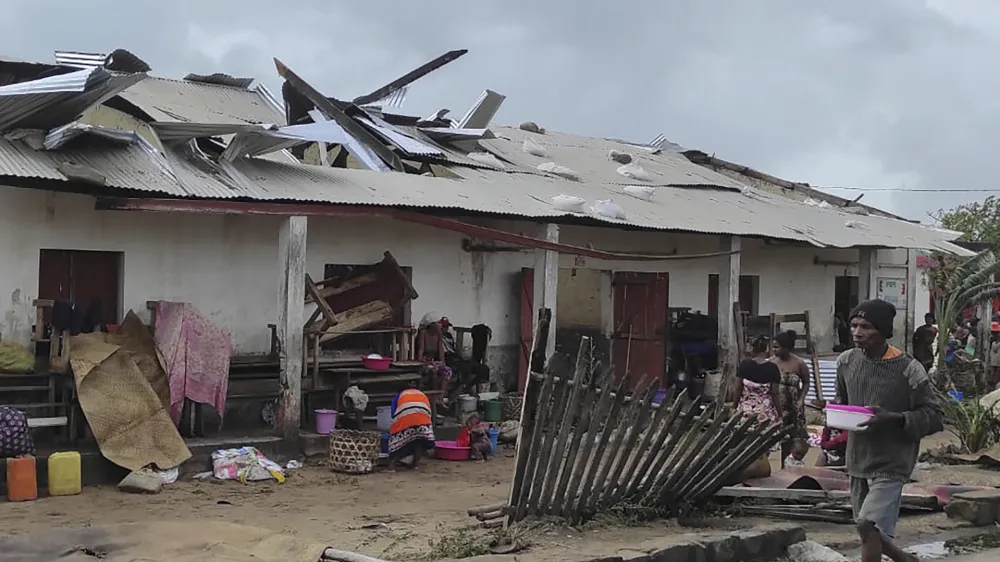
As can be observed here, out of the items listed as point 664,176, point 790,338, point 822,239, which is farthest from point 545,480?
point 664,176

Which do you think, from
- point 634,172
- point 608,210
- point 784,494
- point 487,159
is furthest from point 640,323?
point 784,494

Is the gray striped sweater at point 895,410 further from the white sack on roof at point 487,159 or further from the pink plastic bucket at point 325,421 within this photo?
the white sack on roof at point 487,159

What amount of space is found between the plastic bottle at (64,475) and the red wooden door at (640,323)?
8.40m

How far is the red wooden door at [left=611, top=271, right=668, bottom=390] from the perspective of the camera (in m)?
15.4

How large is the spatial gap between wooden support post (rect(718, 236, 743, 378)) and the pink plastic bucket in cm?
617

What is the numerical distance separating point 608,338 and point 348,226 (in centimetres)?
510

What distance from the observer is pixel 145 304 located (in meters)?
11.0

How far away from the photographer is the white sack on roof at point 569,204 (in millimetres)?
12812

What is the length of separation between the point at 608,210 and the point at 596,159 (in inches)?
228

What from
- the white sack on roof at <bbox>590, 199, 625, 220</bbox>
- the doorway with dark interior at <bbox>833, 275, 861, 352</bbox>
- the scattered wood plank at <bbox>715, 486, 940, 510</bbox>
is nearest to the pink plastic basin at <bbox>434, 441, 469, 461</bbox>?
the white sack on roof at <bbox>590, 199, 625, 220</bbox>

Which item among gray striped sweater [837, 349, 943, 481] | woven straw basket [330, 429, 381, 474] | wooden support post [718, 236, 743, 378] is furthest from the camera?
wooden support post [718, 236, 743, 378]

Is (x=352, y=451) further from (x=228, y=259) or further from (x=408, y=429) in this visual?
(x=228, y=259)

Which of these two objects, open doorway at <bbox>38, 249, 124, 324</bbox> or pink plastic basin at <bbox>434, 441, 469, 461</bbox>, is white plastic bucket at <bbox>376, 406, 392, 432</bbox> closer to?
pink plastic basin at <bbox>434, 441, 469, 461</bbox>

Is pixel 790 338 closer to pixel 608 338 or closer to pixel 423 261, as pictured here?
pixel 423 261
